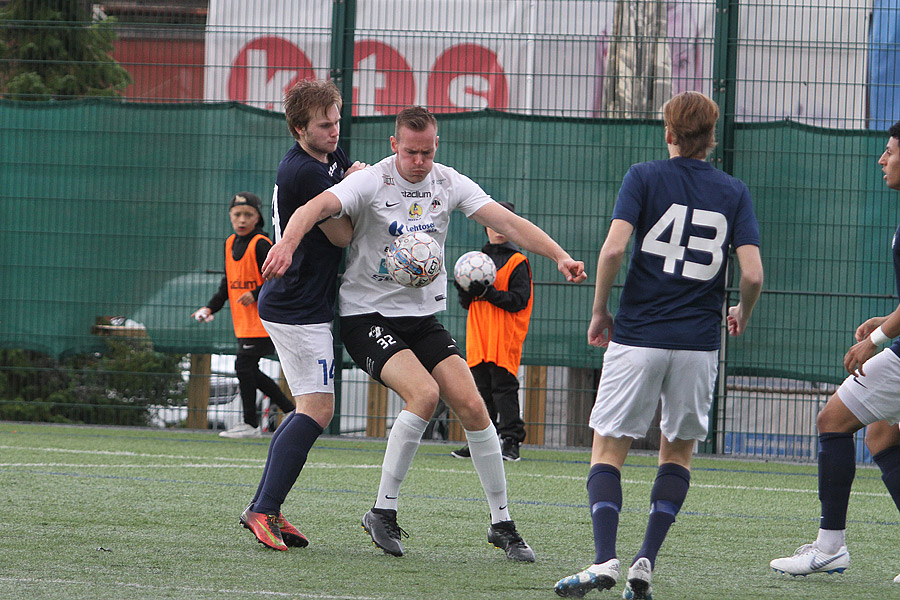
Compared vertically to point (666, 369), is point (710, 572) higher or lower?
lower

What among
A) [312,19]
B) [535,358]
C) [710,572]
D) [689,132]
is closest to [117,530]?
[710,572]

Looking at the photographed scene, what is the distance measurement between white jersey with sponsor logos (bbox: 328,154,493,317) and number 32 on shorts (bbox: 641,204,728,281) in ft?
3.67

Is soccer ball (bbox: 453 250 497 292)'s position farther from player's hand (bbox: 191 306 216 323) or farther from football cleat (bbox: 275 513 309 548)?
football cleat (bbox: 275 513 309 548)

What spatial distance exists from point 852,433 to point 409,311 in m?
1.83

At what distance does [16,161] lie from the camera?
1060 centimetres

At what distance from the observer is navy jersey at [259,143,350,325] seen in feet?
15.8

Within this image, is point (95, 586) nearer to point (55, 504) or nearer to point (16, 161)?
point (55, 504)

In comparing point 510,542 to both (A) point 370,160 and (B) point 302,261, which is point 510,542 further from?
(A) point 370,160

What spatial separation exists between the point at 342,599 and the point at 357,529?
1648mm

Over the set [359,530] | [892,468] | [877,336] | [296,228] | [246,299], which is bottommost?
[359,530]

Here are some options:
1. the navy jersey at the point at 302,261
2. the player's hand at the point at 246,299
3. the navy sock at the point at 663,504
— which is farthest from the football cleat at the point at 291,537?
the player's hand at the point at 246,299

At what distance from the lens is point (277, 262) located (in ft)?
14.3

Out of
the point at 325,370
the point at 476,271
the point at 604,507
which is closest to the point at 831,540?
the point at 604,507


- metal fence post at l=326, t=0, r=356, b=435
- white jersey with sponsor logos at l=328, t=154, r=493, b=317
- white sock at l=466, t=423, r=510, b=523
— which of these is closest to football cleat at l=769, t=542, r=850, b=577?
white sock at l=466, t=423, r=510, b=523
